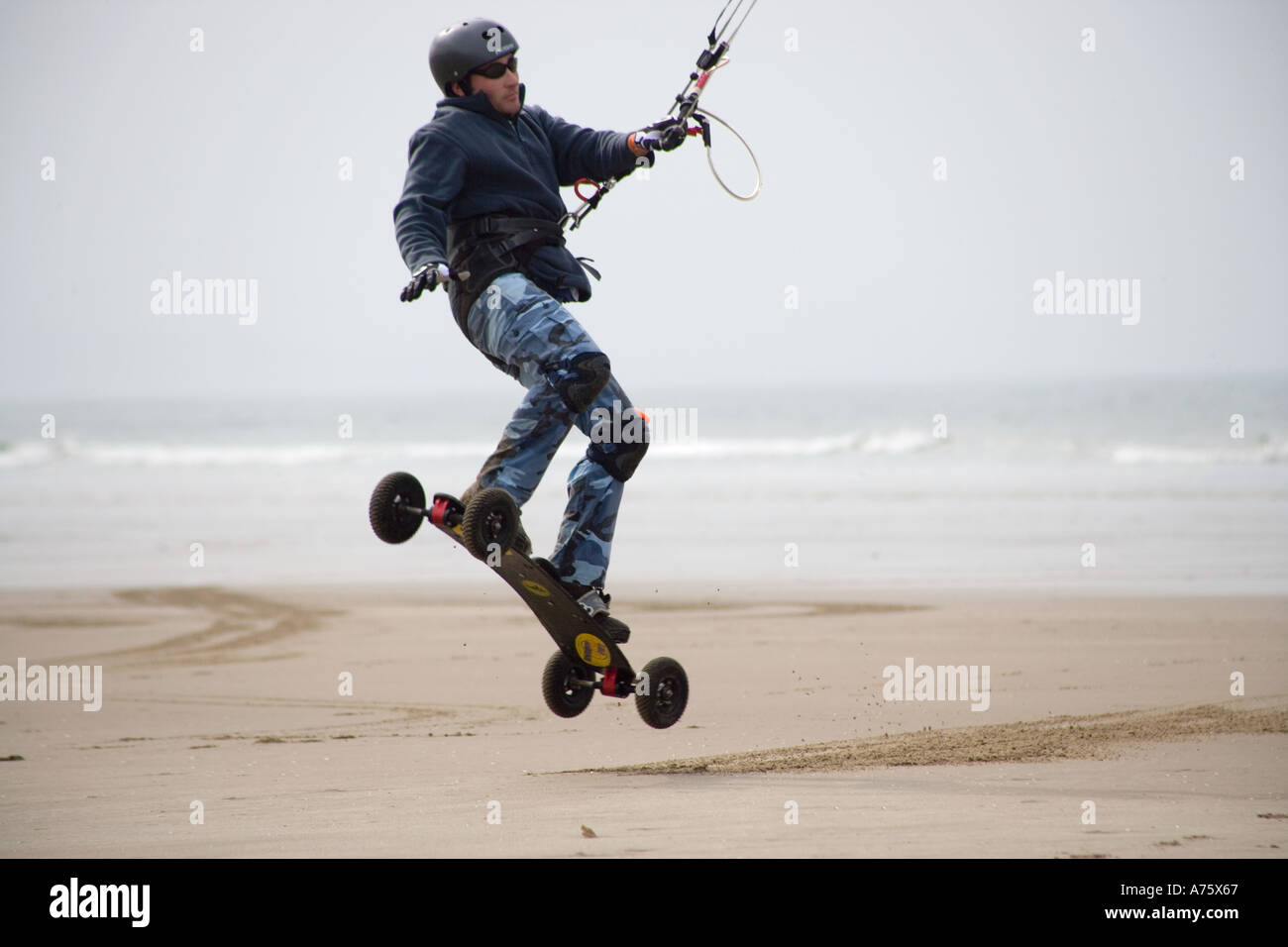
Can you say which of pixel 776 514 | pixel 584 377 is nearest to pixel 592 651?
pixel 584 377

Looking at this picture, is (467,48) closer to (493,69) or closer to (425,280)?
(493,69)

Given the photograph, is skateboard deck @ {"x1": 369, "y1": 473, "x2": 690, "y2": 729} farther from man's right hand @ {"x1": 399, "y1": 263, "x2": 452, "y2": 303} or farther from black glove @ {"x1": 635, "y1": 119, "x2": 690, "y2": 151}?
black glove @ {"x1": 635, "y1": 119, "x2": 690, "y2": 151}

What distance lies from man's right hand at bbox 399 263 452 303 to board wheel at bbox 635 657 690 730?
6.92ft

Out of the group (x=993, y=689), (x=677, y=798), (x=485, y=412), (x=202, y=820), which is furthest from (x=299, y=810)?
(x=485, y=412)

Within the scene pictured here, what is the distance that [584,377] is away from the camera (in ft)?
19.7

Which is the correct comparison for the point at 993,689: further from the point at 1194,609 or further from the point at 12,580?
the point at 12,580

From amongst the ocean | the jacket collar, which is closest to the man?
the jacket collar

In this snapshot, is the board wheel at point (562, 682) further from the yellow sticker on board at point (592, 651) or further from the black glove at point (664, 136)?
the black glove at point (664, 136)

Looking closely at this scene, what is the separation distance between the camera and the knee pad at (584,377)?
19.6 ft

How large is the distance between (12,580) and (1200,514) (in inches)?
630

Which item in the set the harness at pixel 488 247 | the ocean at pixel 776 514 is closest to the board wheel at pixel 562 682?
the harness at pixel 488 247

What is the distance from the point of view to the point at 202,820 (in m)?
5.40

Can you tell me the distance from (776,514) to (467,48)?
16.2m

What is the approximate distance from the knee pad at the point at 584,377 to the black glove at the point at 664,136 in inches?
41.0
